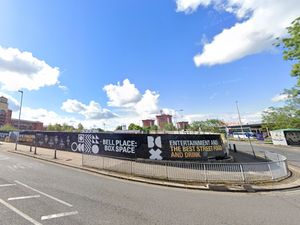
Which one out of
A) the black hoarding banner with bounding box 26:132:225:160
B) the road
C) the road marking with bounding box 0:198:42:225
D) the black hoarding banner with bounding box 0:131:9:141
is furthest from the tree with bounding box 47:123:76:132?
the road marking with bounding box 0:198:42:225

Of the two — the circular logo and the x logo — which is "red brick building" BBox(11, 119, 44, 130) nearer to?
the circular logo

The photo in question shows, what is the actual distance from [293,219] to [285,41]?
17438 mm

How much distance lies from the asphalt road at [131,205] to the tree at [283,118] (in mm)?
43923

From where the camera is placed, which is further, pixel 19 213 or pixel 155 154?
pixel 155 154

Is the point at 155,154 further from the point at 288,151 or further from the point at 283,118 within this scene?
the point at 283,118

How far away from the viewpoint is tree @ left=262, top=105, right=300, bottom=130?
42625 mm

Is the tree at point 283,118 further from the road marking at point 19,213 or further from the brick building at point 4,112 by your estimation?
the brick building at point 4,112

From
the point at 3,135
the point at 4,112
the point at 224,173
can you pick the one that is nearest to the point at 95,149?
the point at 224,173

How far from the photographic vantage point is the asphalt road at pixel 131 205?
5082mm

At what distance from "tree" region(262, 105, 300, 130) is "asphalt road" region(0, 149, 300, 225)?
1729 inches

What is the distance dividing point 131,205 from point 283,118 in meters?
52.1

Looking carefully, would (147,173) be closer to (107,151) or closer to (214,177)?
(214,177)

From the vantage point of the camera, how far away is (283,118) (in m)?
44.7

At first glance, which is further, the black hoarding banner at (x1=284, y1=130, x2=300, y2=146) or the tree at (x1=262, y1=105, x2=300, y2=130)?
the tree at (x1=262, y1=105, x2=300, y2=130)
